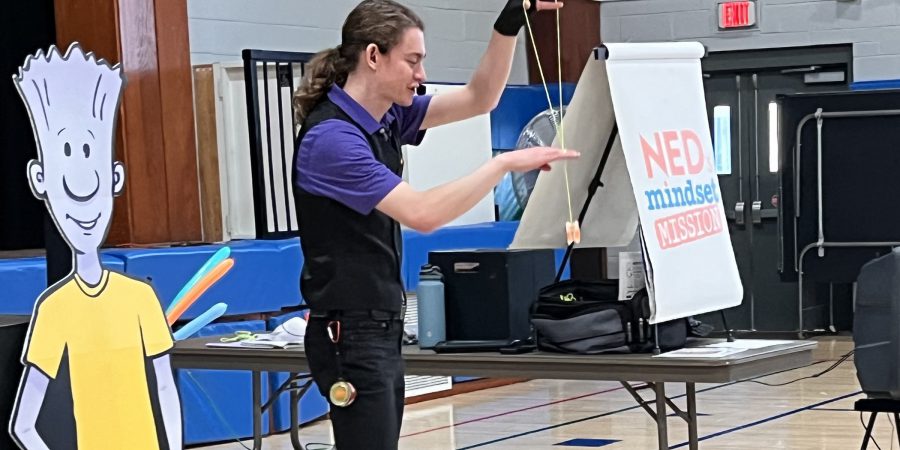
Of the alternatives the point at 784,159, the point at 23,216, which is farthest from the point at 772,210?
the point at 23,216

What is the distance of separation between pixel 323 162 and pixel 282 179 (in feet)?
11.8

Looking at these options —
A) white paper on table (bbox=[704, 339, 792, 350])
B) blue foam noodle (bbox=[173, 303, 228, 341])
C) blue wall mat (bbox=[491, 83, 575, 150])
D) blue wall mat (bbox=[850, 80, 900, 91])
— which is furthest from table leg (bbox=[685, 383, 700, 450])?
blue wall mat (bbox=[850, 80, 900, 91])

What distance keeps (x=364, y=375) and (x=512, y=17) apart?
29.2 inches

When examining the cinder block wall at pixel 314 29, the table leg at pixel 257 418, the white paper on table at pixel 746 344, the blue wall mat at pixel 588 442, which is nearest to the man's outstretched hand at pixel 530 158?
the white paper on table at pixel 746 344

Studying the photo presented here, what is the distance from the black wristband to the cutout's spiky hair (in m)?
0.73

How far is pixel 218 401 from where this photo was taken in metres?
5.61

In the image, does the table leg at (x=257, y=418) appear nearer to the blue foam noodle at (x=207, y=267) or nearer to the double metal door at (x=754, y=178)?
the blue foam noodle at (x=207, y=267)

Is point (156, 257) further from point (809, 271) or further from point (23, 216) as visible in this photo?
point (809, 271)

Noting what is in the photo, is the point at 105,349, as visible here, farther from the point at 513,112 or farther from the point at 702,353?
the point at 513,112

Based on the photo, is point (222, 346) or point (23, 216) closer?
point (222, 346)

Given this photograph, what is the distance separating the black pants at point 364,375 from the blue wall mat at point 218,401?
2.99 m

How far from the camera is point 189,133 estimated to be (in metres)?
6.06

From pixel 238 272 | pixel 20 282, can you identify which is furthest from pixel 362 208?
pixel 238 272

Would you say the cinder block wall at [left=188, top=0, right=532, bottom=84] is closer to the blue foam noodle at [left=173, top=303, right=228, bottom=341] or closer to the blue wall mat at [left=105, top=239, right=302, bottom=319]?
the blue wall mat at [left=105, top=239, right=302, bottom=319]
